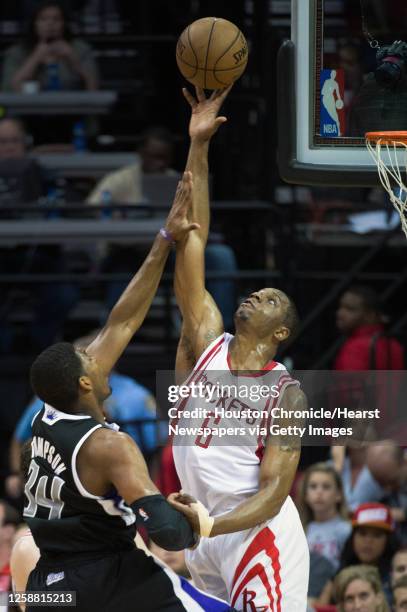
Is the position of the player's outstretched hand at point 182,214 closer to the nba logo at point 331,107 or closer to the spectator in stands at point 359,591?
the nba logo at point 331,107

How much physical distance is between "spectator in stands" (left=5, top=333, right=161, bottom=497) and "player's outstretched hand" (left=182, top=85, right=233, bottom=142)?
243 centimetres

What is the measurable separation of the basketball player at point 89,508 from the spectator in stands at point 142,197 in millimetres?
4169

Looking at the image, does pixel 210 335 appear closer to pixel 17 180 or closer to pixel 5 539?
pixel 5 539

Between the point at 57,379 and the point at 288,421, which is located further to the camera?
the point at 288,421

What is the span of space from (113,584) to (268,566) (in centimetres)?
77

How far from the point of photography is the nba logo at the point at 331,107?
6.79 metres

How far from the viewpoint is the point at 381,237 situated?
397 inches

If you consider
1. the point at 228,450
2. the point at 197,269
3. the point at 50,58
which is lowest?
the point at 228,450

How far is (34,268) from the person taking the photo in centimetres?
1064

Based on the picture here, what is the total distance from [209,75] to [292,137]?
1.70 ft

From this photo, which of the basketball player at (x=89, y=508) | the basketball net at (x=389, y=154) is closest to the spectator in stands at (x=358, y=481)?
the basketball net at (x=389, y=154)

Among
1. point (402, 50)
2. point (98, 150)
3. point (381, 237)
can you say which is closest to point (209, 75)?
point (402, 50)

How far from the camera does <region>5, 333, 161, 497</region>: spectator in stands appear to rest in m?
8.91

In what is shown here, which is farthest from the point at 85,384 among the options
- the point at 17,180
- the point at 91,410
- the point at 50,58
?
the point at 50,58
